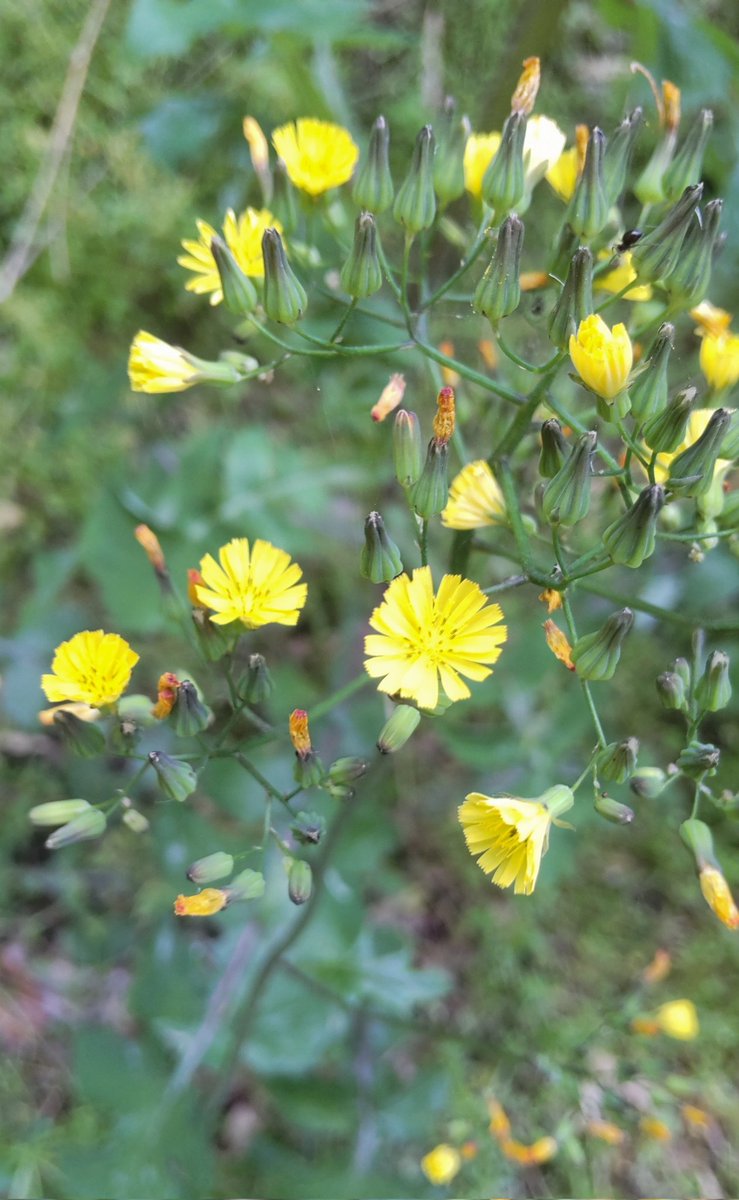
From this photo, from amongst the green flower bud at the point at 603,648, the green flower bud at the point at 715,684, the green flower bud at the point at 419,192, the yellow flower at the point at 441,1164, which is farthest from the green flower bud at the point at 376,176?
the yellow flower at the point at 441,1164

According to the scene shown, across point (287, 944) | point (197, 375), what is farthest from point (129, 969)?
point (197, 375)

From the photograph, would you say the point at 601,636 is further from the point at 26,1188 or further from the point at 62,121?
the point at 62,121

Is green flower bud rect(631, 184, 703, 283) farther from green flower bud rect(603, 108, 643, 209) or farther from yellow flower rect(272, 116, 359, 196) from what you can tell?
yellow flower rect(272, 116, 359, 196)

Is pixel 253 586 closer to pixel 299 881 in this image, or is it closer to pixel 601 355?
pixel 299 881

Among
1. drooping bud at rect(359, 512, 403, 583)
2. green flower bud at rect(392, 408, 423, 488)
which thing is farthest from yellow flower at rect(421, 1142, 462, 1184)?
green flower bud at rect(392, 408, 423, 488)

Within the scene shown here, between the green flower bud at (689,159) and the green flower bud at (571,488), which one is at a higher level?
the green flower bud at (689,159)

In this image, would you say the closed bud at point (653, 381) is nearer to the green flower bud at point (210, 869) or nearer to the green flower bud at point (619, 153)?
the green flower bud at point (619, 153)
